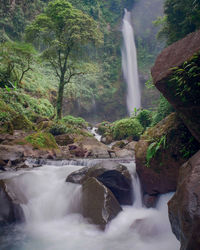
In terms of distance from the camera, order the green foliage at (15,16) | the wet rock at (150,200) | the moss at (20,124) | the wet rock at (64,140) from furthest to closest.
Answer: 1. the green foliage at (15,16)
2. the wet rock at (64,140)
3. the moss at (20,124)
4. the wet rock at (150,200)

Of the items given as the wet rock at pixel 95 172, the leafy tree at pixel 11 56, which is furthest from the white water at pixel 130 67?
the wet rock at pixel 95 172

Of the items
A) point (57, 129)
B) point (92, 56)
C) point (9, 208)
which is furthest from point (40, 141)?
point (92, 56)

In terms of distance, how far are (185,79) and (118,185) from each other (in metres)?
3.08

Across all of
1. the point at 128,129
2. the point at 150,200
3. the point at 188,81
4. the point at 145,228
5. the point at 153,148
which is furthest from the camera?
the point at 128,129

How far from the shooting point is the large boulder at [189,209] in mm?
2290

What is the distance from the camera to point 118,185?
5.16m

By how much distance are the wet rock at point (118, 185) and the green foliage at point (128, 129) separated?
9.39 m

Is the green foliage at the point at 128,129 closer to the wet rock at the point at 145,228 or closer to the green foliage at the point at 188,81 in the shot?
the wet rock at the point at 145,228

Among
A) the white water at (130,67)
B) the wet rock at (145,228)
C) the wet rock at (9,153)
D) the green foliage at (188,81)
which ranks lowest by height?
the wet rock at (145,228)

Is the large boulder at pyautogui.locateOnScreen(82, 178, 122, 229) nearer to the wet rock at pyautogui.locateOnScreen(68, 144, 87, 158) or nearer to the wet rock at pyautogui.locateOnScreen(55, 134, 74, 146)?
the wet rock at pyautogui.locateOnScreen(68, 144, 87, 158)

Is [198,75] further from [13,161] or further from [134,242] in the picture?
[13,161]

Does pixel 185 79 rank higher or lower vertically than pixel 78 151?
higher

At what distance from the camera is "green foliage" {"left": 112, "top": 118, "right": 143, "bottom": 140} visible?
14.6m

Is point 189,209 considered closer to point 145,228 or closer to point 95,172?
point 145,228
